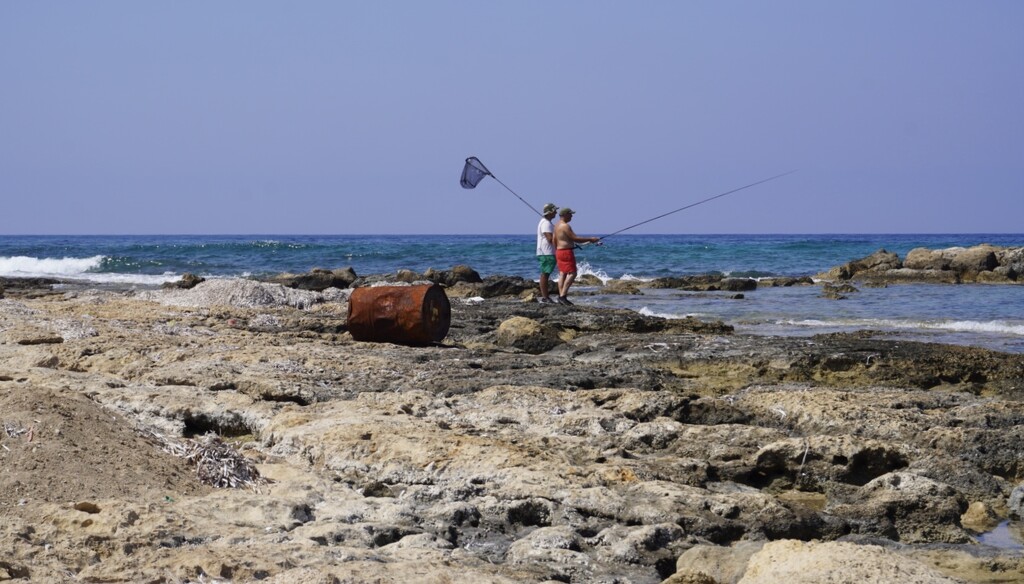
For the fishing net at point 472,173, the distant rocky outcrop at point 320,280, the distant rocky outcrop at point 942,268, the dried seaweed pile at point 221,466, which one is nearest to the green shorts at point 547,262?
the fishing net at point 472,173

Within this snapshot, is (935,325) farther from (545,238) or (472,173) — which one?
(472,173)

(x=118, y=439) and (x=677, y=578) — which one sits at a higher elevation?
(x=118, y=439)

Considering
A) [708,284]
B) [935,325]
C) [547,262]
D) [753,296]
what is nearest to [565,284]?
[547,262]

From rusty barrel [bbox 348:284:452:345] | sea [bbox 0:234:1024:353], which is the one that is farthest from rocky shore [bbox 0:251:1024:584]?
sea [bbox 0:234:1024:353]

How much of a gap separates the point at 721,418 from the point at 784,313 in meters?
11.5

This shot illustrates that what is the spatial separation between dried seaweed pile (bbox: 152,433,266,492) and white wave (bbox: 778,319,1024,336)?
1157 centimetres

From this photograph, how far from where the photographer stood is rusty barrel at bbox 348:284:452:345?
9.62 m

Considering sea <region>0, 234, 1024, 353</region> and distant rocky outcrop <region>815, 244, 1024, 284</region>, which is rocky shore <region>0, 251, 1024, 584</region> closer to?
sea <region>0, 234, 1024, 353</region>

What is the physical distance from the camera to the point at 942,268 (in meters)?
27.9

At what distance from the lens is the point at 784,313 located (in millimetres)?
17406

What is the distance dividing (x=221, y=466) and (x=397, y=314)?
4.80 meters

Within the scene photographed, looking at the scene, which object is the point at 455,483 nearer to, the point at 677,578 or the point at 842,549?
the point at 677,578

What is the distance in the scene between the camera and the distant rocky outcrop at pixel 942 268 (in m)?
26.4

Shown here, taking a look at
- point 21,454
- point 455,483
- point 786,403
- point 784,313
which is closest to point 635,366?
point 786,403
